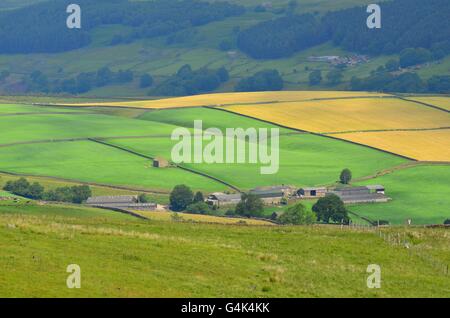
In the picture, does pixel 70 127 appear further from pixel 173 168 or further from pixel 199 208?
pixel 199 208

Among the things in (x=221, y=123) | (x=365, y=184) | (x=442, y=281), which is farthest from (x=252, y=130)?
(x=442, y=281)

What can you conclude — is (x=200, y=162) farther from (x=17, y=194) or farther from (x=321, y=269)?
(x=321, y=269)

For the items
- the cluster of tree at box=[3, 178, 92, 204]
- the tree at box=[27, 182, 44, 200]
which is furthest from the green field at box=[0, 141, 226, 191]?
the tree at box=[27, 182, 44, 200]

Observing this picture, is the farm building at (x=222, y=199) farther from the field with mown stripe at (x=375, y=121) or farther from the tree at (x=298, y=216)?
the field with mown stripe at (x=375, y=121)

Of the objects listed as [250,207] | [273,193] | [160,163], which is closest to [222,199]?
[273,193]

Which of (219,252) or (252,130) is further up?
(252,130)

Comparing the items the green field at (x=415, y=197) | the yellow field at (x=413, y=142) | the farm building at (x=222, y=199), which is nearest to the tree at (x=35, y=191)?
the farm building at (x=222, y=199)
